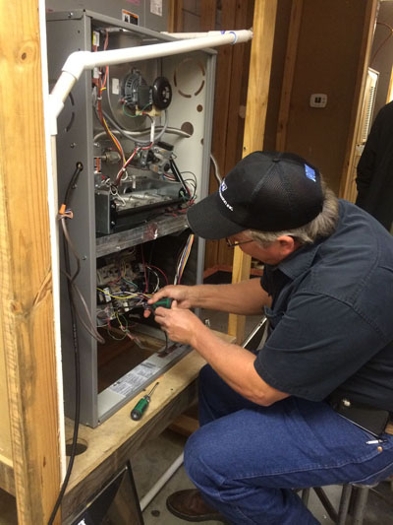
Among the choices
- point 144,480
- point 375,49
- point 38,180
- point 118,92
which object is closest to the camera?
point 38,180

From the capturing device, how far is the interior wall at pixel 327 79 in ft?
9.61

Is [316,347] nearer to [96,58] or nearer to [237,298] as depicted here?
[237,298]

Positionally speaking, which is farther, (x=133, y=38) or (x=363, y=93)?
(x=363, y=93)

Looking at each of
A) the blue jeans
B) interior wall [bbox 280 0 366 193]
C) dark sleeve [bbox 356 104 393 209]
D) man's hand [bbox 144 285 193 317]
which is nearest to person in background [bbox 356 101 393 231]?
dark sleeve [bbox 356 104 393 209]

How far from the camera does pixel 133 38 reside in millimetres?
1063

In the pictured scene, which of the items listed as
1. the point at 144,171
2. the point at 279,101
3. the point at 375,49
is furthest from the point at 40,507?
the point at 375,49

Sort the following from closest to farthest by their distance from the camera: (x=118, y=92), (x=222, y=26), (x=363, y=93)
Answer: (x=118, y=92), (x=363, y=93), (x=222, y=26)

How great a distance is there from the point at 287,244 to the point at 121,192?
0.50m

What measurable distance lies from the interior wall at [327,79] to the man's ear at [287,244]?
232cm

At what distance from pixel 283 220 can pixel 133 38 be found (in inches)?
22.4

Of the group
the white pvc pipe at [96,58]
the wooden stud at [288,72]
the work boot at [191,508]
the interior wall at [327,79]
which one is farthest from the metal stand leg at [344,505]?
the wooden stud at [288,72]

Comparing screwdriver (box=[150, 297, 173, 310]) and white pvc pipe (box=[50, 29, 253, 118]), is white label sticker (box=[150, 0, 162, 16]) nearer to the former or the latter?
white pvc pipe (box=[50, 29, 253, 118])

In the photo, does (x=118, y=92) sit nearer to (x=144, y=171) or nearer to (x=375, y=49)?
(x=144, y=171)

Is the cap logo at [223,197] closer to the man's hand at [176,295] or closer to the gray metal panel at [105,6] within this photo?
the man's hand at [176,295]
